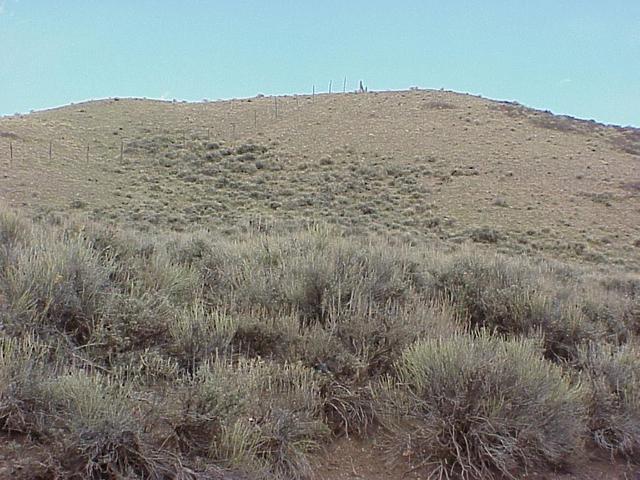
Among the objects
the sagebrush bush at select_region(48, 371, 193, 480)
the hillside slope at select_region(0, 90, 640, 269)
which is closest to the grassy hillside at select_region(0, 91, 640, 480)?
the sagebrush bush at select_region(48, 371, 193, 480)

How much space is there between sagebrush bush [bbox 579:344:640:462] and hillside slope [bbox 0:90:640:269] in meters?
16.0

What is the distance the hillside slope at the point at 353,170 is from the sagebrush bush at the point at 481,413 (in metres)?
16.3

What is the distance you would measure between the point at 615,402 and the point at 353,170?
99.6 feet

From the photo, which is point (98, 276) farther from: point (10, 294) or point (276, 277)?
point (276, 277)

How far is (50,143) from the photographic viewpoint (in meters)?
35.1

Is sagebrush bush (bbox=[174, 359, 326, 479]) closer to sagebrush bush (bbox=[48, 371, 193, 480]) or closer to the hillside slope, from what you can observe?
sagebrush bush (bbox=[48, 371, 193, 480])

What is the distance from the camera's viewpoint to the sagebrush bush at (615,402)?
4031 mm

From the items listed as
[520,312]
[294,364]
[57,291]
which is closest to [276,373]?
[294,364]

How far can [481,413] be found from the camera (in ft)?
12.0

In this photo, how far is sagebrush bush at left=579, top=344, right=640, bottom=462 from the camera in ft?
13.2

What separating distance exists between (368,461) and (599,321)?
4.12m

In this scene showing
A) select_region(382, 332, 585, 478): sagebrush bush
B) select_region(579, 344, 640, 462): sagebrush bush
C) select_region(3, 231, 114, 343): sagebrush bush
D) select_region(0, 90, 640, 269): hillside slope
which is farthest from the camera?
select_region(0, 90, 640, 269): hillside slope

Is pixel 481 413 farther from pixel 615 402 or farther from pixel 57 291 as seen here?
pixel 57 291

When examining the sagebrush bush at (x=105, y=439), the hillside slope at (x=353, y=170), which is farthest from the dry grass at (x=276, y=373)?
the hillside slope at (x=353, y=170)
